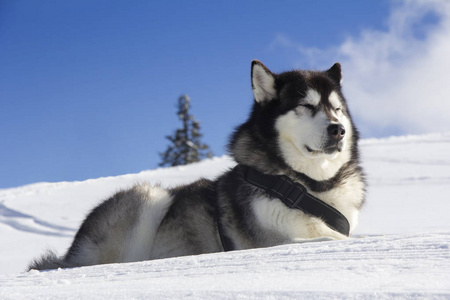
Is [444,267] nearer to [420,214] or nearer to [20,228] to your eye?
[420,214]

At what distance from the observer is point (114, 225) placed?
4.58 meters

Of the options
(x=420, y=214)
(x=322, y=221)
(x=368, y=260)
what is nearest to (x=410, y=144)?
(x=420, y=214)

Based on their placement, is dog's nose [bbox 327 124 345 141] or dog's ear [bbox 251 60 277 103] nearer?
dog's nose [bbox 327 124 345 141]

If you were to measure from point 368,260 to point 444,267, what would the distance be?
0.39m

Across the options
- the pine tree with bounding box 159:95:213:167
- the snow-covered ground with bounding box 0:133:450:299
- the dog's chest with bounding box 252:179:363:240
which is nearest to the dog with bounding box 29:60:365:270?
the dog's chest with bounding box 252:179:363:240

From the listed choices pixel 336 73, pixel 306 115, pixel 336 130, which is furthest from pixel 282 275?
pixel 336 73

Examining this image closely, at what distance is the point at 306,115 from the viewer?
390cm

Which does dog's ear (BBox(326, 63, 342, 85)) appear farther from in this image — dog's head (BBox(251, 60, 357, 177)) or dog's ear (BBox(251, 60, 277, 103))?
dog's ear (BBox(251, 60, 277, 103))

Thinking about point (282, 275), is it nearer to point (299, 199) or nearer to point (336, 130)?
point (299, 199)

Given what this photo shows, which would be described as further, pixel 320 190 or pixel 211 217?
pixel 211 217

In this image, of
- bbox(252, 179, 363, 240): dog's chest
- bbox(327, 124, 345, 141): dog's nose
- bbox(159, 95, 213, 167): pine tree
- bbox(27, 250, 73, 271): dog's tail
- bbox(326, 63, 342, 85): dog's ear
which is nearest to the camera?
bbox(327, 124, 345, 141): dog's nose

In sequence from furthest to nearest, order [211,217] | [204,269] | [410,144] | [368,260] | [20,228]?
1. [410,144]
2. [20,228]
3. [211,217]
4. [204,269]
5. [368,260]

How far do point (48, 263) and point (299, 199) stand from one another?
2.49 metres

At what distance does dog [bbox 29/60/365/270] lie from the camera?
3.90 meters
